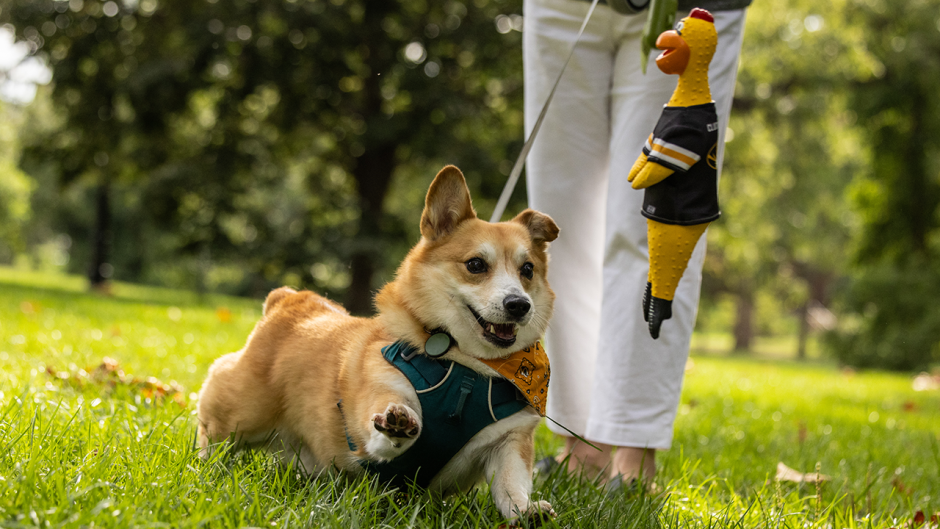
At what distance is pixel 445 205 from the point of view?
7.43 feet

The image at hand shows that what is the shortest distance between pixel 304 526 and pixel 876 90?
11.9 meters

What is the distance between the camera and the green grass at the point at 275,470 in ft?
5.45

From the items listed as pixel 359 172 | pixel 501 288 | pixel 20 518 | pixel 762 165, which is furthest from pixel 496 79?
pixel 20 518

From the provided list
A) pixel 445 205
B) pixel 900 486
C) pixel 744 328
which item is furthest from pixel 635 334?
pixel 744 328

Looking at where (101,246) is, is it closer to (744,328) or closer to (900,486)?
(900,486)

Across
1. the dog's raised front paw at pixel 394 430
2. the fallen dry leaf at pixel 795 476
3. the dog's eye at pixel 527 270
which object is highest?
the dog's eye at pixel 527 270

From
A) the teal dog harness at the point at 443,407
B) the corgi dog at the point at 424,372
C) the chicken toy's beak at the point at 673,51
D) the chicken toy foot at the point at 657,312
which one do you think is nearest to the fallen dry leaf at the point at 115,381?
the corgi dog at the point at 424,372

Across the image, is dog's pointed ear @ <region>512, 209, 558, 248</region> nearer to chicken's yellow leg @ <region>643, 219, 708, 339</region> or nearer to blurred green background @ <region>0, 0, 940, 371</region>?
chicken's yellow leg @ <region>643, 219, 708, 339</region>

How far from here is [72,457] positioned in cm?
197

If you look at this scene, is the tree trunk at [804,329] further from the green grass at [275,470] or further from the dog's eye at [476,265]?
the dog's eye at [476,265]

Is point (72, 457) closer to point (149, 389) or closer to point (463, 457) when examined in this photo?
point (463, 457)

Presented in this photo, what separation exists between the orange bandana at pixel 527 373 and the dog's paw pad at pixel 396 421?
1.07 feet

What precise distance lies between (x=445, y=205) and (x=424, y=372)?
22.6 inches

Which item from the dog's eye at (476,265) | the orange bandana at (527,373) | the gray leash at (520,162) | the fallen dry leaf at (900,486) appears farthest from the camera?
the fallen dry leaf at (900,486)
